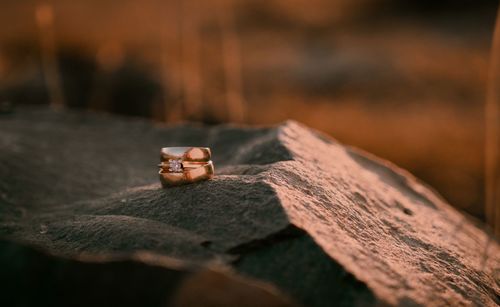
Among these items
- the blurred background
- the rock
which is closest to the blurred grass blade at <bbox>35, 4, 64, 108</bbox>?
the blurred background

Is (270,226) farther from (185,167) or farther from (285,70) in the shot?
(285,70)

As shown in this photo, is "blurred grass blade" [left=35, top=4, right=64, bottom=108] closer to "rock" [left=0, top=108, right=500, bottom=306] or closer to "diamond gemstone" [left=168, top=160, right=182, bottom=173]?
"rock" [left=0, top=108, right=500, bottom=306]

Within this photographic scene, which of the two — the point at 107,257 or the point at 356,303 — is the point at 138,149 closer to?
the point at 107,257

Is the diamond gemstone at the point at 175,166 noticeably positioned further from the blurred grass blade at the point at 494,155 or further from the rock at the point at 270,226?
the blurred grass blade at the point at 494,155

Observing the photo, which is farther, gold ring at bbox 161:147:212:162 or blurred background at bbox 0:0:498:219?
blurred background at bbox 0:0:498:219

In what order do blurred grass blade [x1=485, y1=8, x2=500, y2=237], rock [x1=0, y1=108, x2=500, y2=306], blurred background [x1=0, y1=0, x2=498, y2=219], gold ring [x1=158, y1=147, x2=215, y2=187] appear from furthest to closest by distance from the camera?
blurred background [x1=0, y1=0, x2=498, y2=219]
blurred grass blade [x1=485, y1=8, x2=500, y2=237]
gold ring [x1=158, y1=147, x2=215, y2=187]
rock [x1=0, y1=108, x2=500, y2=306]

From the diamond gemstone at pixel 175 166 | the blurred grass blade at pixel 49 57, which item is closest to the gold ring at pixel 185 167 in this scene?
the diamond gemstone at pixel 175 166

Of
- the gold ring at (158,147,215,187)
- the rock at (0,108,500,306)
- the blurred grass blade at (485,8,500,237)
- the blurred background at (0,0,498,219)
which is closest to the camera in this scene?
the rock at (0,108,500,306)
